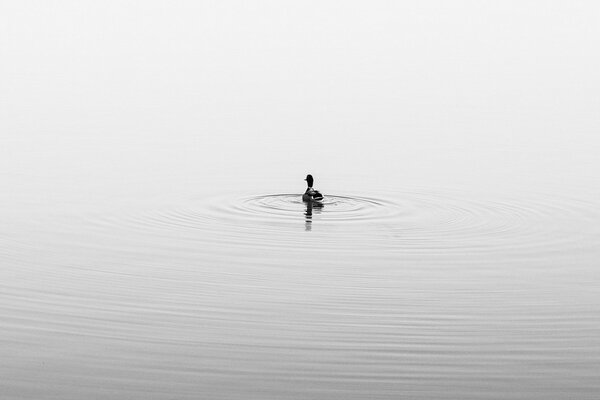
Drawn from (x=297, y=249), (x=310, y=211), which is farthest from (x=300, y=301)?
(x=310, y=211)

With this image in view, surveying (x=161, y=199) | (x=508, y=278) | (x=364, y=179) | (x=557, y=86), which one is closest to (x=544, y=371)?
(x=508, y=278)

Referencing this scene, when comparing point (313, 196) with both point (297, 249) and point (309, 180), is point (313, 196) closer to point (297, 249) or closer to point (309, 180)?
point (309, 180)

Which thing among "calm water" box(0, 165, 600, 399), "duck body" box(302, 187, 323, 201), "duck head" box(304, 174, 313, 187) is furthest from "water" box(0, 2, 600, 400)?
"duck head" box(304, 174, 313, 187)

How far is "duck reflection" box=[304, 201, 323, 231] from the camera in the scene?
102 ft

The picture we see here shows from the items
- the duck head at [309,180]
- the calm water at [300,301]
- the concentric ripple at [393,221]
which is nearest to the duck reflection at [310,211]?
the concentric ripple at [393,221]

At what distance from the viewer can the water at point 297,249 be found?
1891cm

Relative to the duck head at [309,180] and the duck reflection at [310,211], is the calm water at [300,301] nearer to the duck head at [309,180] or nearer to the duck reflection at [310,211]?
the duck reflection at [310,211]

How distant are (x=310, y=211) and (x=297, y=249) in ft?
16.9

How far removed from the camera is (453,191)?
3784 centimetres

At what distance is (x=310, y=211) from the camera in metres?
33.0

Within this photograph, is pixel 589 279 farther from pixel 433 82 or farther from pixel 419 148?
pixel 433 82

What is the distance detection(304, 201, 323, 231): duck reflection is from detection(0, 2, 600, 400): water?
0.10m

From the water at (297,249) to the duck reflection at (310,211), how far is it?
96 mm

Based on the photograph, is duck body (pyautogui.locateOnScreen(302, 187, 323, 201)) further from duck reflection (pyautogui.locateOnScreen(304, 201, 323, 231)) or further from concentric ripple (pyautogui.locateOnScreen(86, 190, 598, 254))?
concentric ripple (pyautogui.locateOnScreen(86, 190, 598, 254))
